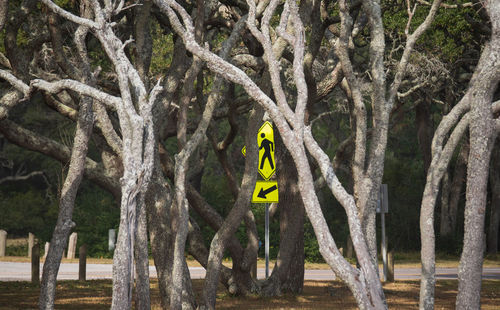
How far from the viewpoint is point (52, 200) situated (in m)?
42.8

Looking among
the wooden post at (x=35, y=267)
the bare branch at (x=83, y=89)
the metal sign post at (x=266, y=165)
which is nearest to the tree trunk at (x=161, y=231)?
the bare branch at (x=83, y=89)

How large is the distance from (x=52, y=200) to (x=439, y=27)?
2722cm

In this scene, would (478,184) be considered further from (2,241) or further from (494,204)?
(2,241)

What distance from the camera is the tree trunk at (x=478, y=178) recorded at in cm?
999

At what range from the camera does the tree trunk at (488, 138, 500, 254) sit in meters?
35.4

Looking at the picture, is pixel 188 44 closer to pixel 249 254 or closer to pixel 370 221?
pixel 370 221

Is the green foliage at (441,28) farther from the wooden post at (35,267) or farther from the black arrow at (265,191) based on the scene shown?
the wooden post at (35,267)

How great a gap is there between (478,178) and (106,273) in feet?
59.5

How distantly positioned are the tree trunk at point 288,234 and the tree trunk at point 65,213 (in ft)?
19.1

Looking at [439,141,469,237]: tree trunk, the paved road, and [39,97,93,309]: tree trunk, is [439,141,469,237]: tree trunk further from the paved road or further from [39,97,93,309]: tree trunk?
[39,97,93,309]: tree trunk

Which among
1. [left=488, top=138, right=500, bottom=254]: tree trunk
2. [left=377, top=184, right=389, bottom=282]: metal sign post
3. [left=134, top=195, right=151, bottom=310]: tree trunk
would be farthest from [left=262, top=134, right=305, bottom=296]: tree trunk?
[left=488, top=138, right=500, bottom=254]: tree trunk

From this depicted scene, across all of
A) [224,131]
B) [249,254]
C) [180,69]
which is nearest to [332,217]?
[224,131]

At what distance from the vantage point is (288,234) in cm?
1750

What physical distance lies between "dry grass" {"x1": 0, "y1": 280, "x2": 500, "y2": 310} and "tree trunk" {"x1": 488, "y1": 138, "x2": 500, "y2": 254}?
14.3 meters
